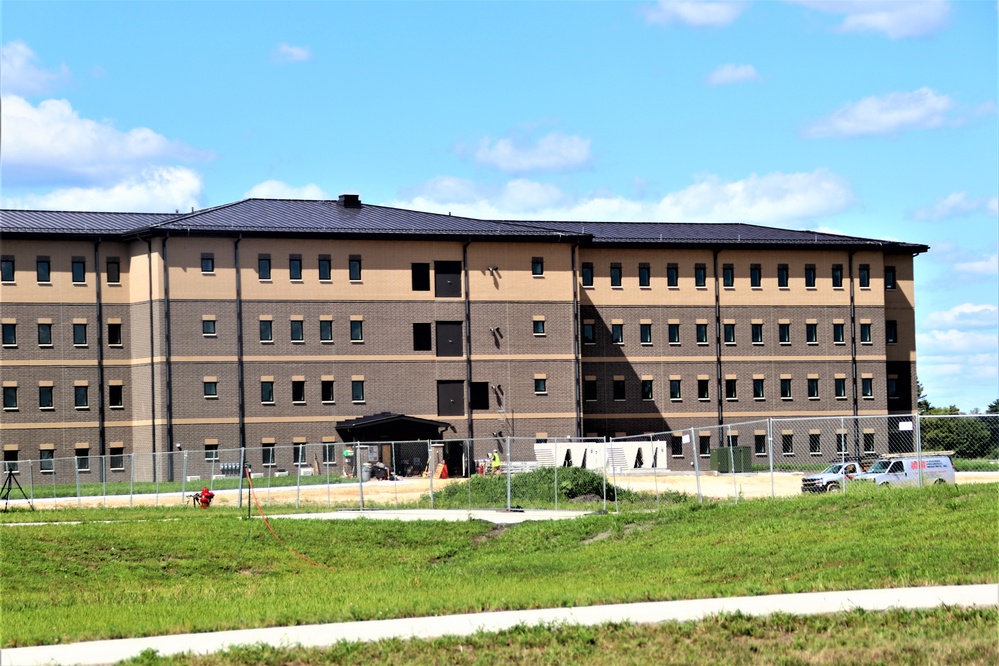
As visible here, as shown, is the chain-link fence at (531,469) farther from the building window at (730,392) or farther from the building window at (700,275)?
the building window at (700,275)

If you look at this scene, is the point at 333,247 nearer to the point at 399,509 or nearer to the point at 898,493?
the point at 399,509

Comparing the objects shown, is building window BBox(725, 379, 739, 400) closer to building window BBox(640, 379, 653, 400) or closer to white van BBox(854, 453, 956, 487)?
building window BBox(640, 379, 653, 400)

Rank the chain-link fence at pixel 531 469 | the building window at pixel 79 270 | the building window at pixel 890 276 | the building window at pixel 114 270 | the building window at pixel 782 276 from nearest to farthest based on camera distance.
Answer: the chain-link fence at pixel 531 469 < the building window at pixel 79 270 < the building window at pixel 114 270 < the building window at pixel 782 276 < the building window at pixel 890 276

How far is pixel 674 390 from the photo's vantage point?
242ft

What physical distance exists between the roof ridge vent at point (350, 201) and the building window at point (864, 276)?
29.0 metres

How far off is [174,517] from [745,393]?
148ft

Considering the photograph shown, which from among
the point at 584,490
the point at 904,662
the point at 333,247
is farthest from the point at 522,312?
the point at 904,662

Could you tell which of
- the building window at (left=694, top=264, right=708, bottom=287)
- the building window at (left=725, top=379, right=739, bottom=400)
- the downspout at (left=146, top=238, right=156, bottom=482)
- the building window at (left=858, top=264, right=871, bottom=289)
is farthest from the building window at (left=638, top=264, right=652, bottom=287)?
the downspout at (left=146, top=238, right=156, bottom=482)

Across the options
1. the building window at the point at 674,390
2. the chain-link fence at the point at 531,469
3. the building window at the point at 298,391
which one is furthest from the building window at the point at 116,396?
the building window at the point at 674,390

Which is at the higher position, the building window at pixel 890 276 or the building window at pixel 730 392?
the building window at pixel 890 276

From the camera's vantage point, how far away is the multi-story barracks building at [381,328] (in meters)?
64.8

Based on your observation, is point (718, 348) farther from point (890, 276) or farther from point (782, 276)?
point (890, 276)

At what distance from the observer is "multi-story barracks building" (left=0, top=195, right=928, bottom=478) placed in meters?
64.8

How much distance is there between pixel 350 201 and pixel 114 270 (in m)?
13.1
